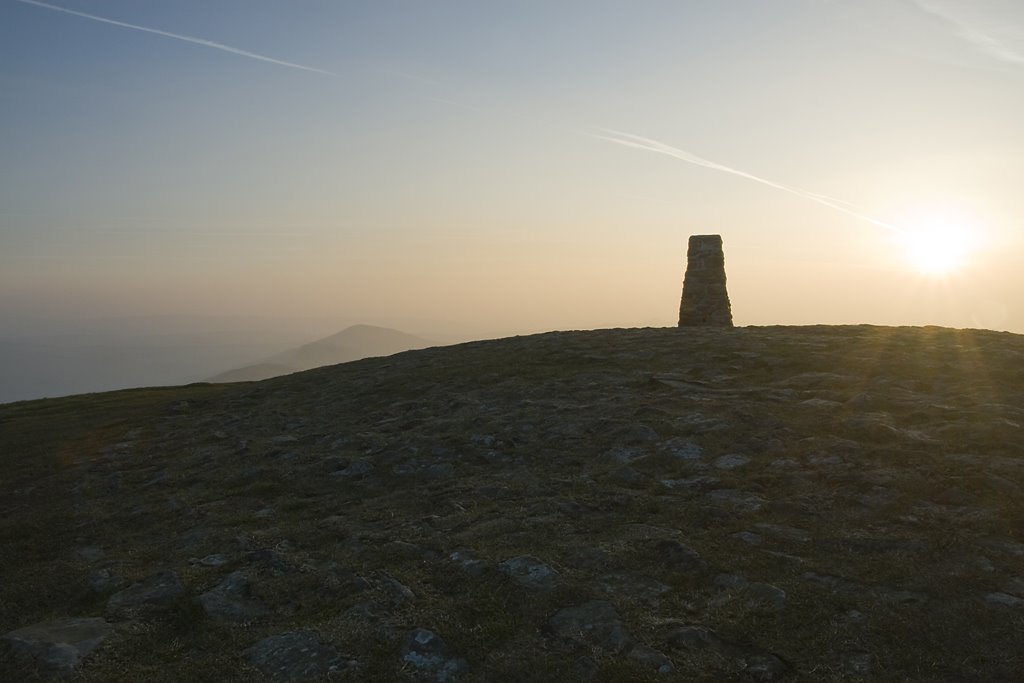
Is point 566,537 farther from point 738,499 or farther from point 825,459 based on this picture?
point 825,459

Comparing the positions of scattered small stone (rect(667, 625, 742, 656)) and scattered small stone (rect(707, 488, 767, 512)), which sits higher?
scattered small stone (rect(707, 488, 767, 512))

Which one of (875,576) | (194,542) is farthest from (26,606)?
(875,576)

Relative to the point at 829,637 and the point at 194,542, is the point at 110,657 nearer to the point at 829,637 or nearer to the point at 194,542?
the point at 194,542

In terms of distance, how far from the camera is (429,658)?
308 inches

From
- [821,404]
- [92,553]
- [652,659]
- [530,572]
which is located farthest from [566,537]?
[821,404]

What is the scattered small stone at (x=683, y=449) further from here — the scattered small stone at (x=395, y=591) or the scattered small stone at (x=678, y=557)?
the scattered small stone at (x=395, y=591)

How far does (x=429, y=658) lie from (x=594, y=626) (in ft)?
6.66

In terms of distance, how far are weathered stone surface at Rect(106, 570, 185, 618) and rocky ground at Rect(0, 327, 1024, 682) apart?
49mm

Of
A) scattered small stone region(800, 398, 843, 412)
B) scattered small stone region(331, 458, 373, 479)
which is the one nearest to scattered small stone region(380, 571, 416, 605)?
scattered small stone region(331, 458, 373, 479)

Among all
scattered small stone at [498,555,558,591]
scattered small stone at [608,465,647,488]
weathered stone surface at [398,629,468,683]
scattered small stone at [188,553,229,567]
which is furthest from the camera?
scattered small stone at [608,465,647,488]

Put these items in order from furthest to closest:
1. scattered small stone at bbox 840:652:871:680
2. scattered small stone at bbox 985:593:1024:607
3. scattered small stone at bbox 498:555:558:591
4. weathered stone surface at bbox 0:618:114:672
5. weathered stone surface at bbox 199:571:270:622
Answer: scattered small stone at bbox 498:555:558:591
weathered stone surface at bbox 199:571:270:622
scattered small stone at bbox 985:593:1024:607
weathered stone surface at bbox 0:618:114:672
scattered small stone at bbox 840:652:871:680

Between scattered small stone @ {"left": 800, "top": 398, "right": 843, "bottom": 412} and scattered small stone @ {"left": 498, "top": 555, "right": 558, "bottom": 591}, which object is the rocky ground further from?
scattered small stone @ {"left": 800, "top": 398, "right": 843, "bottom": 412}

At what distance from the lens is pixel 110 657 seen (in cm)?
812

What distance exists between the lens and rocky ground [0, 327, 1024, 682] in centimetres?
782
